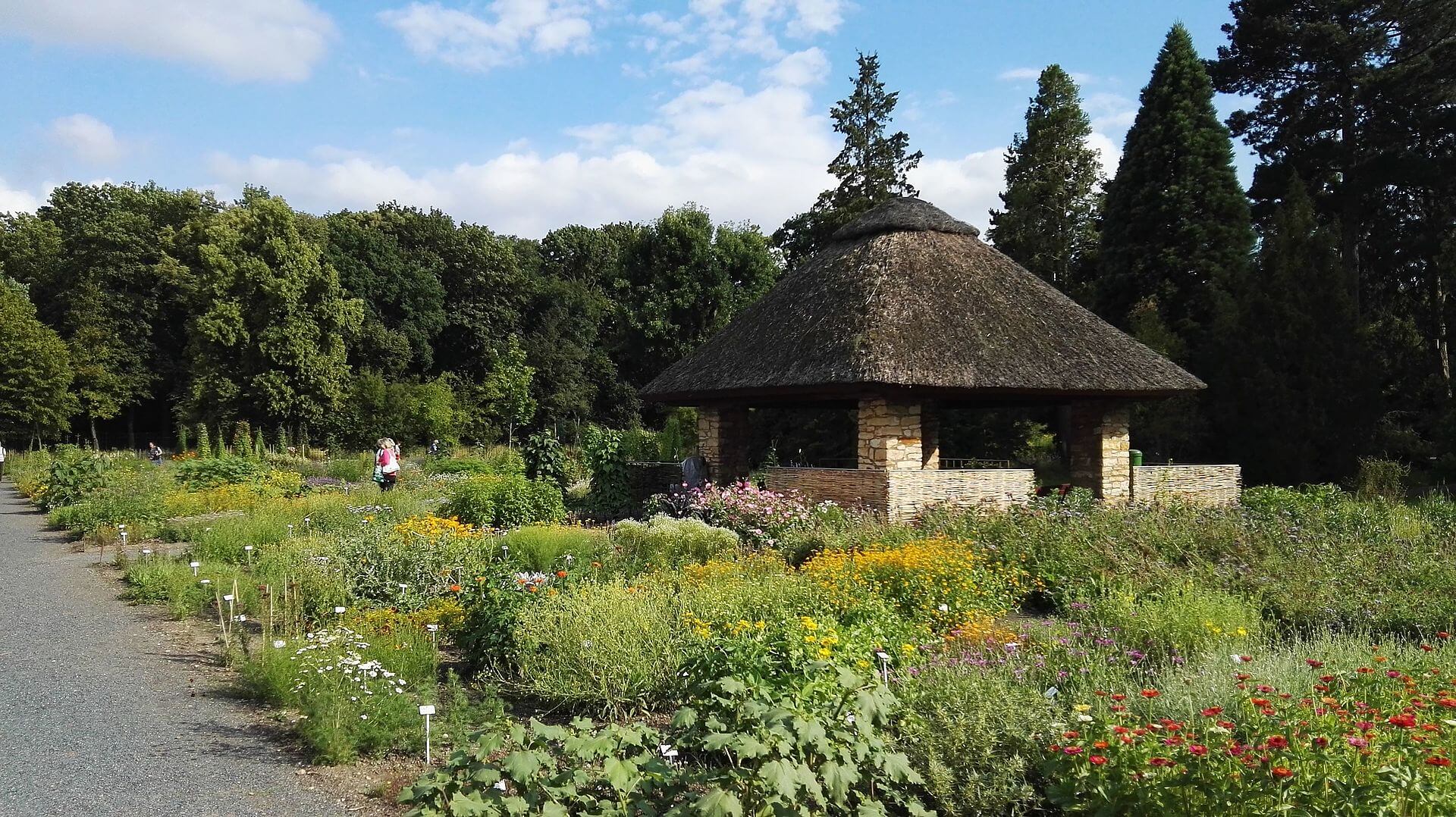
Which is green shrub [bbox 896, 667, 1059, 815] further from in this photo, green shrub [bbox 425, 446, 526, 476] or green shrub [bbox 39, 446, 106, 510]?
green shrub [bbox 39, 446, 106, 510]

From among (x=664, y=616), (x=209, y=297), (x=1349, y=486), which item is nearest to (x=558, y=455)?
(x=664, y=616)

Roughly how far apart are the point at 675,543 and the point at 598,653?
4.03 metres

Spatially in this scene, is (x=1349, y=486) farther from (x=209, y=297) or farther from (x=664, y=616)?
(x=209, y=297)

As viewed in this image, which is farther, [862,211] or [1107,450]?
[862,211]

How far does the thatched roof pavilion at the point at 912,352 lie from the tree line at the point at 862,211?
17.7 ft

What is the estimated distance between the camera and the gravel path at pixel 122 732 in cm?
396

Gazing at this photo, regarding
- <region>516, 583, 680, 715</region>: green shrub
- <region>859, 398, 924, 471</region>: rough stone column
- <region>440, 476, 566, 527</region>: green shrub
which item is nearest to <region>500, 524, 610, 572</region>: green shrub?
<region>516, 583, 680, 715</region>: green shrub

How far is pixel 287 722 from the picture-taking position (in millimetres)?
4941

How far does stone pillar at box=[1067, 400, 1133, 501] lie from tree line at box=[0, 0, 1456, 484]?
16.8 ft

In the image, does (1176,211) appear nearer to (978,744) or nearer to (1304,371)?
(1304,371)

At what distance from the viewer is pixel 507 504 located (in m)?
12.3

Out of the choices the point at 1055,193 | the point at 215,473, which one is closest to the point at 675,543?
the point at 215,473

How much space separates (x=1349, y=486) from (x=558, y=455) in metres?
13.6

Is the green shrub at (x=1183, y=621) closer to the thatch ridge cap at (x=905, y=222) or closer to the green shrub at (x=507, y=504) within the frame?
the green shrub at (x=507, y=504)
